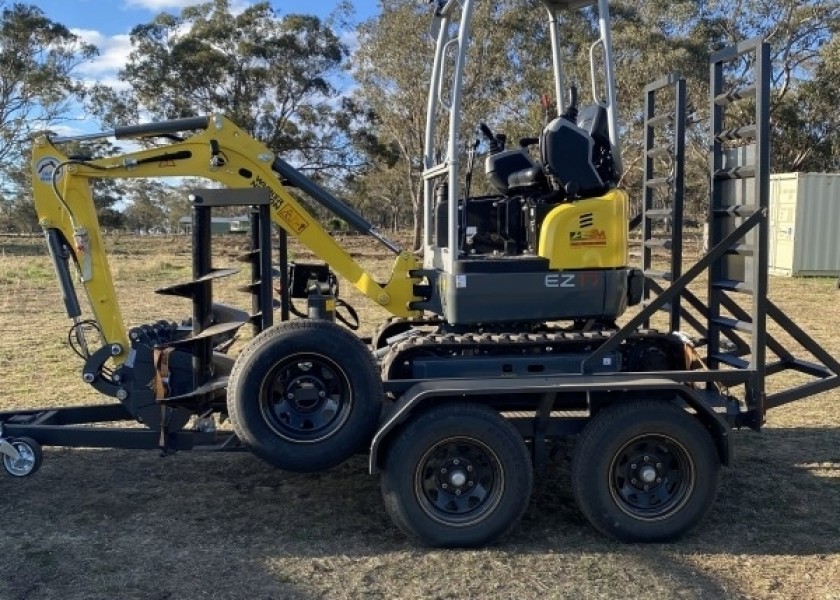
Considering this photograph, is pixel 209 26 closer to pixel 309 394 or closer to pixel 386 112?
pixel 386 112

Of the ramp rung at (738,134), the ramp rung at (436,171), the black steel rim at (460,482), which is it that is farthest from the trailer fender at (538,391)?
the ramp rung at (738,134)

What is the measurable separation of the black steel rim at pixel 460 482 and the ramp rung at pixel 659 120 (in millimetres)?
3153

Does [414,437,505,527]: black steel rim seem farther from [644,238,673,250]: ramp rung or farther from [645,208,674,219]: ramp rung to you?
[645,208,674,219]: ramp rung

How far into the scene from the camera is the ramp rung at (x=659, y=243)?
21.3ft

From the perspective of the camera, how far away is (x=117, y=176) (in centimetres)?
578

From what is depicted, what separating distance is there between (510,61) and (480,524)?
2699 centimetres

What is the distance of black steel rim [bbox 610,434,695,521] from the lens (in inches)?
195

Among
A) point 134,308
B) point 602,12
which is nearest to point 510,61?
point 134,308

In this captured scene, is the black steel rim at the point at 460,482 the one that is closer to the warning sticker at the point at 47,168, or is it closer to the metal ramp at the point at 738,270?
the metal ramp at the point at 738,270

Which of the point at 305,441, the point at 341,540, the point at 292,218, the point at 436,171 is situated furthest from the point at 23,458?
the point at 436,171

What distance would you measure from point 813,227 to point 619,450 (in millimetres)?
19358

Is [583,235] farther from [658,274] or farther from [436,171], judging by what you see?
[658,274]

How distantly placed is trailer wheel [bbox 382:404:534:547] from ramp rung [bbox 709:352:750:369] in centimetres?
180

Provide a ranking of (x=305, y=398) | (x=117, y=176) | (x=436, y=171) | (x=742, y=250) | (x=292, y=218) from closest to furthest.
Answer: (x=305, y=398), (x=742, y=250), (x=436, y=171), (x=117, y=176), (x=292, y=218)
